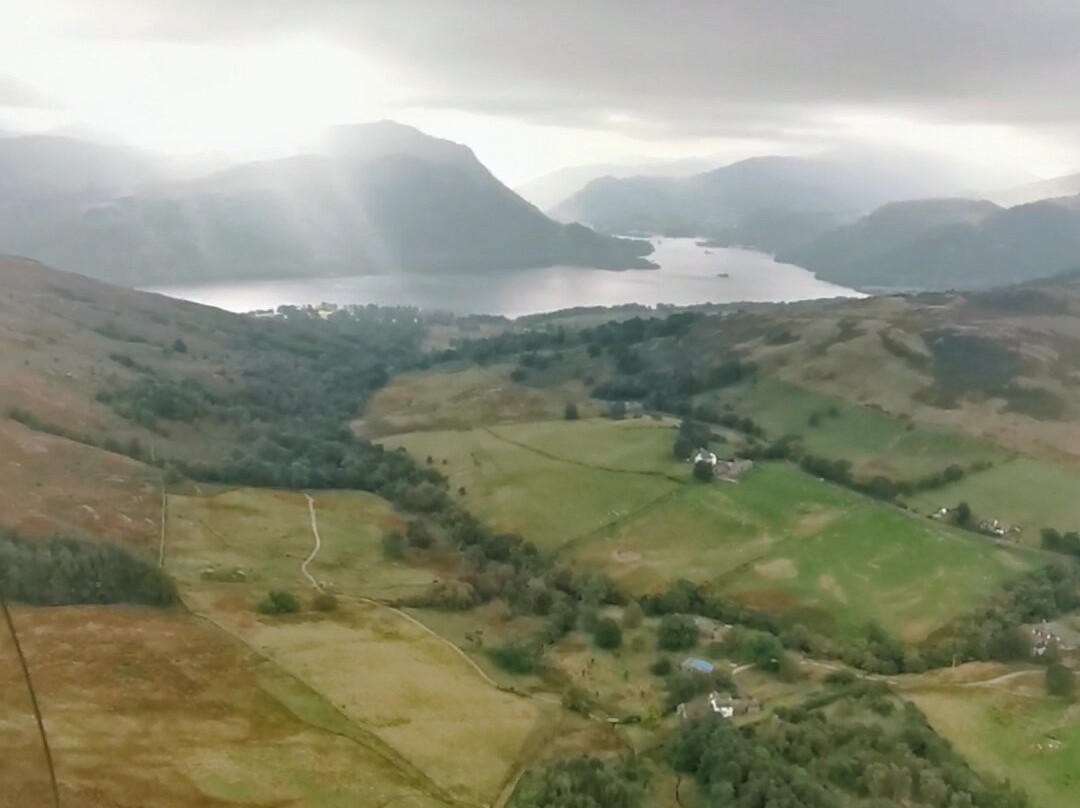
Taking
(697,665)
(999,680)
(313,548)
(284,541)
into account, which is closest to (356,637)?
(313,548)

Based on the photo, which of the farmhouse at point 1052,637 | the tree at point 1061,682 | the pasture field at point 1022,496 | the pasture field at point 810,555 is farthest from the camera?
the pasture field at point 1022,496

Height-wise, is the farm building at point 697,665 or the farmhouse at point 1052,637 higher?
the farmhouse at point 1052,637

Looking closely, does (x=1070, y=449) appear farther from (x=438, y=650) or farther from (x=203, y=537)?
(x=203, y=537)

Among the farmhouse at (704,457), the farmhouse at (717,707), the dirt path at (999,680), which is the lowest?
the farmhouse at (717,707)

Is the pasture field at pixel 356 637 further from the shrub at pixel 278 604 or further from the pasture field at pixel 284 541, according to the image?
the shrub at pixel 278 604

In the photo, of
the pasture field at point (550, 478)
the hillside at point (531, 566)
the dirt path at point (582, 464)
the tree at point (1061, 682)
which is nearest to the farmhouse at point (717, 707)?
the hillside at point (531, 566)

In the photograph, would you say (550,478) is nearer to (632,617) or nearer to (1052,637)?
(632,617)

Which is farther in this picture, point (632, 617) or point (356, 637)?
point (632, 617)
